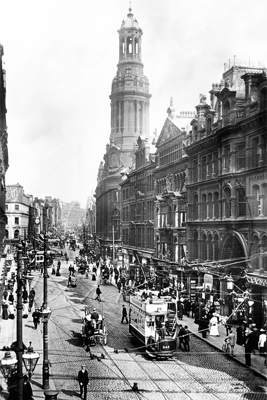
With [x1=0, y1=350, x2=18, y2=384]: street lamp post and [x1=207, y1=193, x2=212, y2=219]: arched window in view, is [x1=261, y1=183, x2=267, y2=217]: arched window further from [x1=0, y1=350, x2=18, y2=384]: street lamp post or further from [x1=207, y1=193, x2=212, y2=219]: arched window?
[x1=0, y1=350, x2=18, y2=384]: street lamp post

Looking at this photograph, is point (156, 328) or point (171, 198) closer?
point (156, 328)

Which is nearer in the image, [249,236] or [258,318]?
[258,318]

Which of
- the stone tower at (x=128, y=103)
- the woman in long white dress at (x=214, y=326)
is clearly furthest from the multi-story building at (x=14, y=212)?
the woman in long white dress at (x=214, y=326)

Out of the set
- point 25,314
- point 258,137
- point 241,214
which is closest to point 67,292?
point 25,314

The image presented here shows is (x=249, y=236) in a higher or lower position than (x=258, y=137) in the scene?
lower

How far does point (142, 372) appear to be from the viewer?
70.5ft

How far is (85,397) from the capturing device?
17891 mm

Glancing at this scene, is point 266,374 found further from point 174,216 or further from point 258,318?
point 174,216

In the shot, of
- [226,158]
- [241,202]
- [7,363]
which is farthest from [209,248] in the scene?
[7,363]

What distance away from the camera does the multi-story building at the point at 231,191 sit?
1245 inches

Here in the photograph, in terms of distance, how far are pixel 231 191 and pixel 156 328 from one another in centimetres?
1463

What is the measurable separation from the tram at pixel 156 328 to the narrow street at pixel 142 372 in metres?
0.57

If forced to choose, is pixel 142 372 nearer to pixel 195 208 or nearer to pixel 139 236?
pixel 195 208

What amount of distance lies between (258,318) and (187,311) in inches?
254
